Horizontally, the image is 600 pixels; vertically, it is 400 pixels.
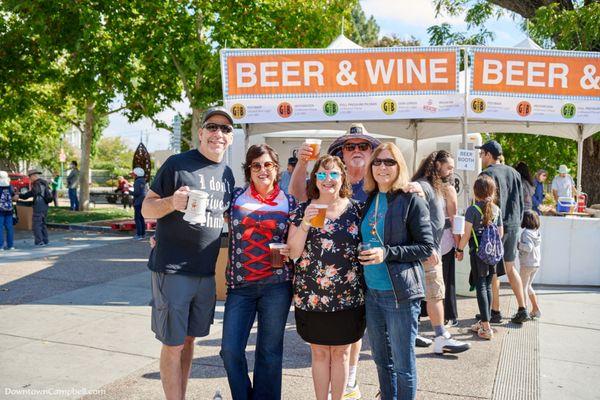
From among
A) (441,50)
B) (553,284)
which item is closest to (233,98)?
(441,50)

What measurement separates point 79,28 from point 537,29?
12.6 meters

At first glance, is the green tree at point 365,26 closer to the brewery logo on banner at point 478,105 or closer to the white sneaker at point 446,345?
the brewery logo on banner at point 478,105

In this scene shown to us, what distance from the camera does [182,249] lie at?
331cm

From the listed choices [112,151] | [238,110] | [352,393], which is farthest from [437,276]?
[112,151]

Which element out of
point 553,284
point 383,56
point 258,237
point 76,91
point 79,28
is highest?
point 79,28

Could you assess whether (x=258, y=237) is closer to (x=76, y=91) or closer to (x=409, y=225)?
(x=409, y=225)

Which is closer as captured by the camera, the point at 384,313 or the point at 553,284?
the point at 384,313

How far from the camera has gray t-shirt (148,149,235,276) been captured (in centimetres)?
330

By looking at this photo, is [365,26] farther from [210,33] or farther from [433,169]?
[433,169]

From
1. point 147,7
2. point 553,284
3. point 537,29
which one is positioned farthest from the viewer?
point 147,7

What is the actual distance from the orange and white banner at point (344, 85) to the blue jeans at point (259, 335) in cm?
484

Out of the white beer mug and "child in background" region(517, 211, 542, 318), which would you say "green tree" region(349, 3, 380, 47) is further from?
the white beer mug

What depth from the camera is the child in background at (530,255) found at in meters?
6.38

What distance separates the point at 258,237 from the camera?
3297 millimetres
